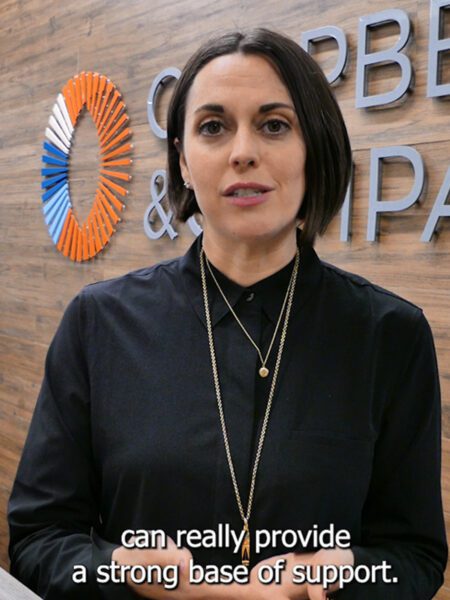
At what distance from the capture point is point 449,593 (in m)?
2.14

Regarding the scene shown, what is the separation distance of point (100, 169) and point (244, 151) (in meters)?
2.37

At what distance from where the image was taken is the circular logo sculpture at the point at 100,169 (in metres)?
3.30

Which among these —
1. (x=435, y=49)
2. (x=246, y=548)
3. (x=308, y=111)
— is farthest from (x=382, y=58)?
(x=246, y=548)

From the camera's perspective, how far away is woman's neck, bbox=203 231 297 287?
1.26 metres

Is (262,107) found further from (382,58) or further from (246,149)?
(382,58)

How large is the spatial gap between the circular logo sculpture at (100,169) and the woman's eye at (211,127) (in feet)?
6.75

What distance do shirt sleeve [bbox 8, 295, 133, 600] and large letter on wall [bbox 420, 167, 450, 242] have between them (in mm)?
1158

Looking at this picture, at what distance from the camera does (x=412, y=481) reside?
1.21 meters

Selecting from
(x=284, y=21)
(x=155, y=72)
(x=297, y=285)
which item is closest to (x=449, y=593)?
(x=297, y=285)

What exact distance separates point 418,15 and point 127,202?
152 cm

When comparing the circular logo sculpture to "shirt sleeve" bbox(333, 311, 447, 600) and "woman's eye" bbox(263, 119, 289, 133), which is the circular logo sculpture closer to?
"woman's eye" bbox(263, 119, 289, 133)

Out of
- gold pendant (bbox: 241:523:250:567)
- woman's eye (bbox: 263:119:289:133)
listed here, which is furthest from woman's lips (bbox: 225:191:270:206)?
gold pendant (bbox: 241:523:250:567)

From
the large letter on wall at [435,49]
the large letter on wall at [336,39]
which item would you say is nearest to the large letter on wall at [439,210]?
the large letter on wall at [435,49]

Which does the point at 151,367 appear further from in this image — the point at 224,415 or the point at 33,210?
the point at 33,210
